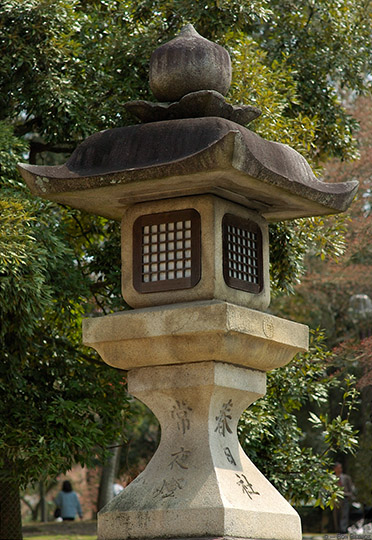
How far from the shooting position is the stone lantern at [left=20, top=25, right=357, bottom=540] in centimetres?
562

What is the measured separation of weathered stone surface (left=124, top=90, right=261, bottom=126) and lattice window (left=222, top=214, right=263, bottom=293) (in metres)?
0.69

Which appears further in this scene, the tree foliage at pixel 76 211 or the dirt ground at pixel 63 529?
the dirt ground at pixel 63 529

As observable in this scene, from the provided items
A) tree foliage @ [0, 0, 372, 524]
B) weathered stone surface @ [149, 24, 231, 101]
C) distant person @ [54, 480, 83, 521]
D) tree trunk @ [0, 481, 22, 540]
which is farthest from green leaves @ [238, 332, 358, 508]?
distant person @ [54, 480, 83, 521]

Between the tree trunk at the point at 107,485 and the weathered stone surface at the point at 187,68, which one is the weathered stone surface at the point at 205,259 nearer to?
the weathered stone surface at the point at 187,68

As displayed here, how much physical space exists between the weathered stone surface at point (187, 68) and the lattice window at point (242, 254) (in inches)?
35.8

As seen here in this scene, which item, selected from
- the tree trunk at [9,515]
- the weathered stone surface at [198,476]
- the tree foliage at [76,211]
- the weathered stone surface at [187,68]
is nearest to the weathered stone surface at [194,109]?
the weathered stone surface at [187,68]

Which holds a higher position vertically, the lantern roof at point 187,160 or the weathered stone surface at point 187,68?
the weathered stone surface at point 187,68

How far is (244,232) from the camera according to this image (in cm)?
629

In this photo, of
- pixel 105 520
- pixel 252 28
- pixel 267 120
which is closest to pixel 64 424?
pixel 105 520

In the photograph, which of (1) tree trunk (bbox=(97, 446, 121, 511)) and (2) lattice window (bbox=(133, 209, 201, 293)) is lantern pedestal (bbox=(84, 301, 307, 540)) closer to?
(2) lattice window (bbox=(133, 209, 201, 293))

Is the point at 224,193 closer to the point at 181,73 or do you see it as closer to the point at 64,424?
the point at 181,73

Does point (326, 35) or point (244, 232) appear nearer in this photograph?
point (244, 232)

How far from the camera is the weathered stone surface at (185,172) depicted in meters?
5.51

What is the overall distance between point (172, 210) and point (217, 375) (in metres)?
1.13
